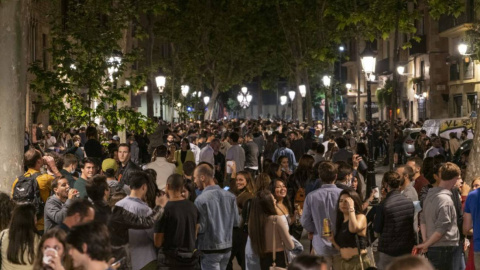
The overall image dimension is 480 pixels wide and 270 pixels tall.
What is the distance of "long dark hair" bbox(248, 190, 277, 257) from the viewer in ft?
35.0

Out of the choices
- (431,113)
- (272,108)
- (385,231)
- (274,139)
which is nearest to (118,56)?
(274,139)

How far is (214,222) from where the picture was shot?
35.7ft

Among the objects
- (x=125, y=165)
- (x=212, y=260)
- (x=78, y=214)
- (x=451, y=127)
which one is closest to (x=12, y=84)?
(x=125, y=165)

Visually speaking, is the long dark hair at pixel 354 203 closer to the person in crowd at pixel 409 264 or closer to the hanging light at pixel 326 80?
the person in crowd at pixel 409 264

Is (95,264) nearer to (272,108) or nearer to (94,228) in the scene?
(94,228)

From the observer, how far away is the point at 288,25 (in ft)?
166

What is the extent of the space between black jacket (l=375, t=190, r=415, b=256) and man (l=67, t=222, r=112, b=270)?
4.88m

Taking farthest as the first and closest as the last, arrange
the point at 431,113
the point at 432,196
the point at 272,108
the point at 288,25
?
the point at 272,108
the point at 431,113
the point at 288,25
the point at 432,196

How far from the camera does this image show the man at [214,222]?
427 inches

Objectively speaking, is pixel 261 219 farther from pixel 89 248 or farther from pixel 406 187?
pixel 89 248

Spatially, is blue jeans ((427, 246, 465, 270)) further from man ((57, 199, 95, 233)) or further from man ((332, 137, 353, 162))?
man ((332, 137, 353, 162))

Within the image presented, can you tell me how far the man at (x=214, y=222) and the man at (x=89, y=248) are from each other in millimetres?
4427

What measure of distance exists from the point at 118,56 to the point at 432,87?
40.8m

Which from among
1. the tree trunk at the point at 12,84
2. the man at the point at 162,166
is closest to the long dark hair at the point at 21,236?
the tree trunk at the point at 12,84
